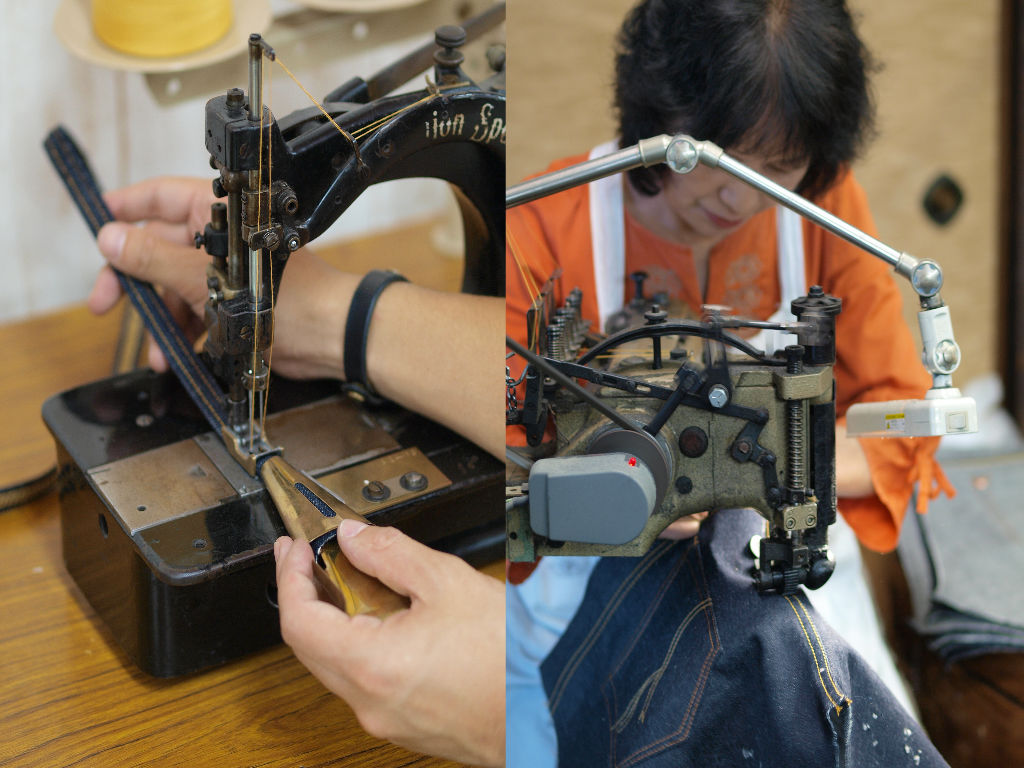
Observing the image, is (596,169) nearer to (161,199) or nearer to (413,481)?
(413,481)

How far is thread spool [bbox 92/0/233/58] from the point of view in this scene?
956 mm

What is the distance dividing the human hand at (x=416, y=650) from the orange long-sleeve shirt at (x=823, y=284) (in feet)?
0.55

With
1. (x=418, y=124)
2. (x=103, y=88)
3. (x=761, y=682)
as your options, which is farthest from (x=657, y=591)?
(x=103, y=88)

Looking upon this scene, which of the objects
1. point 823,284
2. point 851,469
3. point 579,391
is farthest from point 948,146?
point 579,391

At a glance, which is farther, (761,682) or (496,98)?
(496,98)

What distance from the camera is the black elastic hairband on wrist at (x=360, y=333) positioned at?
85cm

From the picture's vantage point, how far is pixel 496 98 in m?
0.77

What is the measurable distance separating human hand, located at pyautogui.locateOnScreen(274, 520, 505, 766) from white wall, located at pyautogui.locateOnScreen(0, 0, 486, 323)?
59cm

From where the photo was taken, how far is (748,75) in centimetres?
65

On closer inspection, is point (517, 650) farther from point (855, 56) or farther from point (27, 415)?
point (27, 415)

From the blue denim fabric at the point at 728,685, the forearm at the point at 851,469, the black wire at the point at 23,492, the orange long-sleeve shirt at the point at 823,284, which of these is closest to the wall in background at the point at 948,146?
the orange long-sleeve shirt at the point at 823,284

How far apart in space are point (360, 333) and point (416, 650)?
336mm

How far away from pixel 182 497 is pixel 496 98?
34 centimetres

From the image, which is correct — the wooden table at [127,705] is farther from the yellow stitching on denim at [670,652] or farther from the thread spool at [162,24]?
the thread spool at [162,24]
